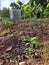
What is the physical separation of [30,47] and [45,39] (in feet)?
2.34

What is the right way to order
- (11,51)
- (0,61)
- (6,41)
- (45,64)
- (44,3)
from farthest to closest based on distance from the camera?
(44,3) < (6,41) < (11,51) < (0,61) < (45,64)

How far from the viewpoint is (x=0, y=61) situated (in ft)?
13.0

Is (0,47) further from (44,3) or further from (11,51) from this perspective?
(44,3)

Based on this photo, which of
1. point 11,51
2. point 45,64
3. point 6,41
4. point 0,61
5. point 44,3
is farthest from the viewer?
point 44,3

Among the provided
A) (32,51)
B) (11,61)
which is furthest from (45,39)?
(11,61)

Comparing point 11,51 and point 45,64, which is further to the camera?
point 11,51

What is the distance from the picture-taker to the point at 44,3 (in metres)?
17.0


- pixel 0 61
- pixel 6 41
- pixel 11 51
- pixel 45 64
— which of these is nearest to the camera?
pixel 45 64

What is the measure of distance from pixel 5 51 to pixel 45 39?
1.16m

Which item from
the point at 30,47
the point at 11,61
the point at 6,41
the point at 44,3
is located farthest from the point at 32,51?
the point at 44,3

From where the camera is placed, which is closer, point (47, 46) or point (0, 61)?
point (0, 61)

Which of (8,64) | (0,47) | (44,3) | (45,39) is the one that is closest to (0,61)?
(8,64)

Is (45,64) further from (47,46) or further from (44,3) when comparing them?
(44,3)

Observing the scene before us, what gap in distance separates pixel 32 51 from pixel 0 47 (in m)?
0.77
